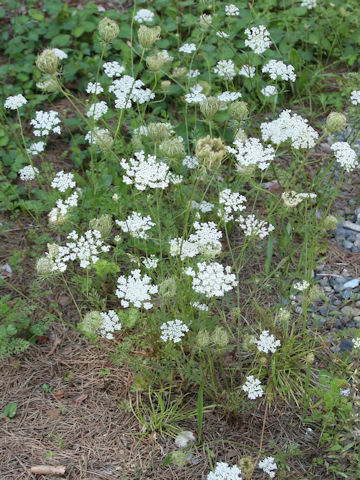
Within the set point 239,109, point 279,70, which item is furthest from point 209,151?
point 279,70

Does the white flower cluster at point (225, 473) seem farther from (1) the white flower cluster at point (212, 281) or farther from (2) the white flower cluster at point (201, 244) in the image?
(2) the white flower cluster at point (201, 244)

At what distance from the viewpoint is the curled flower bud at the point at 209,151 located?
6.55ft

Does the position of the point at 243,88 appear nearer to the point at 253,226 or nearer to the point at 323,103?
the point at 323,103

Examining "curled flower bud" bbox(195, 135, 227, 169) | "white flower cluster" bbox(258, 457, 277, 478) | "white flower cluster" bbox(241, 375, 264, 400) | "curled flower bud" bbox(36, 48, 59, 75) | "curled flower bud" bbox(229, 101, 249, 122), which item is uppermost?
"curled flower bud" bbox(36, 48, 59, 75)

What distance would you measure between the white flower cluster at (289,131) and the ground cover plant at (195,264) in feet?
0.03

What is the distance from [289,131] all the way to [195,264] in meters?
0.85

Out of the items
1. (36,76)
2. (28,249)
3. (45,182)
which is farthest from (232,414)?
(36,76)

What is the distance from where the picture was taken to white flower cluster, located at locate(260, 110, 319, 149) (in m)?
2.55

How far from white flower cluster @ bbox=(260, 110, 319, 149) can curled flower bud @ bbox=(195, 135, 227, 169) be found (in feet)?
1.95

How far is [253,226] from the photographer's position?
2701 mm

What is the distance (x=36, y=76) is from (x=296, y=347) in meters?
3.04

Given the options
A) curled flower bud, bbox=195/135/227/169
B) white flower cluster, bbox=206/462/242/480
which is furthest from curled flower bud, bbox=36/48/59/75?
white flower cluster, bbox=206/462/242/480

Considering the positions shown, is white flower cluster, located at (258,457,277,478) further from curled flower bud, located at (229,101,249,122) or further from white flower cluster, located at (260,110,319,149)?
curled flower bud, located at (229,101,249,122)

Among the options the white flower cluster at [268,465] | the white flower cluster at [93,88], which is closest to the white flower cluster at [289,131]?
the white flower cluster at [93,88]
